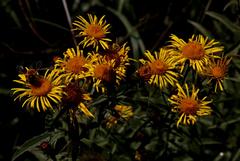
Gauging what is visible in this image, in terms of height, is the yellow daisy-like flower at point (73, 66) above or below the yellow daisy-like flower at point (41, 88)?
above

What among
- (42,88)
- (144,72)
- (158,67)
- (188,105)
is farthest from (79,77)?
(188,105)

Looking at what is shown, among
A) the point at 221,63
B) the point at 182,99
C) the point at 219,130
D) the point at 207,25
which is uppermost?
the point at 207,25

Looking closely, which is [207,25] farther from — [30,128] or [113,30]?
[30,128]

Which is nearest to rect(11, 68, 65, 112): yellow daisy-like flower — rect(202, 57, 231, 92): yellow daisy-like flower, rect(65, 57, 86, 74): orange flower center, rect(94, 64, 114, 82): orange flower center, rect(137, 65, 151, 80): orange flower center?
rect(65, 57, 86, 74): orange flower center

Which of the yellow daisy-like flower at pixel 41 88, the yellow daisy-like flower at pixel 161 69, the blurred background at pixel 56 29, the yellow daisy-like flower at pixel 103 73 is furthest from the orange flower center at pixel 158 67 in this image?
the blurred background at pixel 56 29

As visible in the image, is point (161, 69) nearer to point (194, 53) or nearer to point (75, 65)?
point (194, 53)

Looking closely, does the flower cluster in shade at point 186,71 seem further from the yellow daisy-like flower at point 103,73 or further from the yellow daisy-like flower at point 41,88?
the yellow daisy-like flower at point 41,88

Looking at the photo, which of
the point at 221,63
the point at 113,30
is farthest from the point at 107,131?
the point at 113,30

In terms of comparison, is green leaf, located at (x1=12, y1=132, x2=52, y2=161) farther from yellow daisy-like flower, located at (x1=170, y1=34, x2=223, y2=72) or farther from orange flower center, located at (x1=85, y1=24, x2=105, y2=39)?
yellow daisy-like flower, located at (x1=170, y1=34, x2=223, y2=72)
